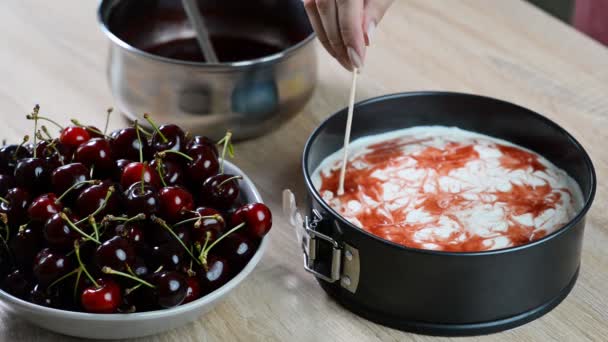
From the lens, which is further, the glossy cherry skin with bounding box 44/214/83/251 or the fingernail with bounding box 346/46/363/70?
the fingernail with bounding box 346/46/363/70

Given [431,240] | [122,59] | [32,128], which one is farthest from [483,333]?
[32,128]

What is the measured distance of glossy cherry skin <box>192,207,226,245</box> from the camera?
3.27ft

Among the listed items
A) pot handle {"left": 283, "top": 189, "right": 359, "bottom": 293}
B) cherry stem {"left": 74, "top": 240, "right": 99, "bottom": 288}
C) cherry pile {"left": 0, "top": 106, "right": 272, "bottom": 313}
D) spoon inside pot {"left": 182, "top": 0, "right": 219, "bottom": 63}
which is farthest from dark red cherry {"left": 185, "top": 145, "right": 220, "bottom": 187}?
spoon inside pot {"left": 182, "top": 0, "right": 219, "bottom": 63}

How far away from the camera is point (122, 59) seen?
1335 mm

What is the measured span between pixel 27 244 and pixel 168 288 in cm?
18

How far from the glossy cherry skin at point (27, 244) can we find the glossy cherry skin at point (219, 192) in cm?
20

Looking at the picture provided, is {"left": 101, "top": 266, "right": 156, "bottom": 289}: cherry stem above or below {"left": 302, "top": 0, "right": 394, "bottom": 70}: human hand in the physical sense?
below

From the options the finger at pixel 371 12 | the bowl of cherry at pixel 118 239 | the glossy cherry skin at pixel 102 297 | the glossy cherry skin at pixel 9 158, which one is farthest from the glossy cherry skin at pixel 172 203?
the finger at pixel 371 12

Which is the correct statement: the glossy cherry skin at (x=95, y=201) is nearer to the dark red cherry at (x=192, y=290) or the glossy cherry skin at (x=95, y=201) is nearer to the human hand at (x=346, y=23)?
the dark red cherry at (x=192, y=290)

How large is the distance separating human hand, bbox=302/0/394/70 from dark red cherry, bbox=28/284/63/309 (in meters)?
0.46

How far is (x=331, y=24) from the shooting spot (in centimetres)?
112

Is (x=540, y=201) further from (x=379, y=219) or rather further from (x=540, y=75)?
(x=540, y=75)

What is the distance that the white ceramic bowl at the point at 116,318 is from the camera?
0.96 metres

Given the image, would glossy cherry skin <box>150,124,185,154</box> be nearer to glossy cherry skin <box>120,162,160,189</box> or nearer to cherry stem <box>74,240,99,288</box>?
glossy cherry skin <box>120,162,160,189</box>
